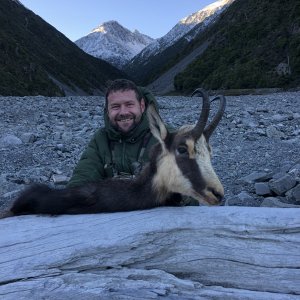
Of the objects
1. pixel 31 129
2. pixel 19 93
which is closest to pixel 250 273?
pixel 31 129

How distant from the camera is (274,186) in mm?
8781

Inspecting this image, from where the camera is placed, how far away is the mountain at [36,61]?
219 ft

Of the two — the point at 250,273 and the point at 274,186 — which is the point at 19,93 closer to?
the point at 274,186

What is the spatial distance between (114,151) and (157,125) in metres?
1.48

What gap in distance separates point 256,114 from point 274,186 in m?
10.1

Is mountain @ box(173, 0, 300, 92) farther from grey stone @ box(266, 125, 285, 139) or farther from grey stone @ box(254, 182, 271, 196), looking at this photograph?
grey stone @ box(254, 182, 271, 196)

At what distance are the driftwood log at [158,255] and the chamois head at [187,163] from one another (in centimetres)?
20

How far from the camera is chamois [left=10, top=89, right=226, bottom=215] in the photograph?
4.58 meters

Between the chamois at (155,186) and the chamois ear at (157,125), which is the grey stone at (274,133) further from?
the chamois ear at (157,125)

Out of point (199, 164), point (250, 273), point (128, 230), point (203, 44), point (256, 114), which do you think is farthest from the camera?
point (203, 44)

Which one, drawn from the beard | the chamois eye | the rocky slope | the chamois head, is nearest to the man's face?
the beard

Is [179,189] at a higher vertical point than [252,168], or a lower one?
higher

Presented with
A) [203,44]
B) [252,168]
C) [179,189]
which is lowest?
[252,168]

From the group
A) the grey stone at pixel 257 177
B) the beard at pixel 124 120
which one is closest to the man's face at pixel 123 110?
the beard at pixel 124 120
